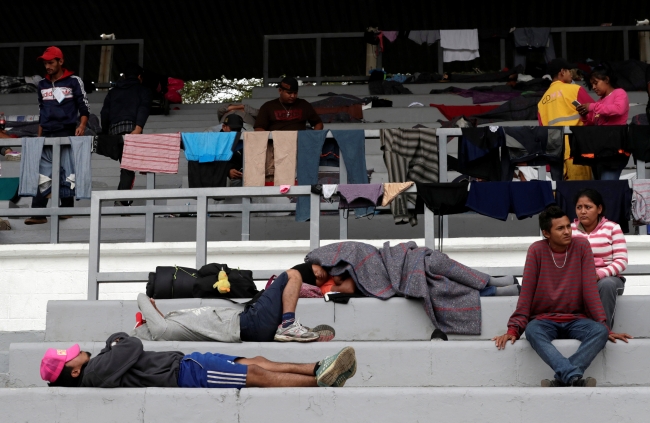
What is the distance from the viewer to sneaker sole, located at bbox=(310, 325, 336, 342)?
6.65m

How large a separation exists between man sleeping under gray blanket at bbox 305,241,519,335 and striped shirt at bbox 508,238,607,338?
0.59 metres

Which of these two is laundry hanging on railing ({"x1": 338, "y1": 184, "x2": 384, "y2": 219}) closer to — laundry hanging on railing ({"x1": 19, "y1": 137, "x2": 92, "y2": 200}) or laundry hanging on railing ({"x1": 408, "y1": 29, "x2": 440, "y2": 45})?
laundry hanging on railing ({"x1": 19, "y1": 137, "x2": 92, "y2": 200})

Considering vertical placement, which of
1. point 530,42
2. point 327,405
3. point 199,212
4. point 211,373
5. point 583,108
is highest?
point 530,42

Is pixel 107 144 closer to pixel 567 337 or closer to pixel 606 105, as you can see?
pixel 606 105

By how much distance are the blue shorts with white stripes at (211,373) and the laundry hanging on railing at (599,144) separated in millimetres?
4495

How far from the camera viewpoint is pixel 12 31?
19.0 metres

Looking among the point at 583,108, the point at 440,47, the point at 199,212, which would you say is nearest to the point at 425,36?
the point at 440,47

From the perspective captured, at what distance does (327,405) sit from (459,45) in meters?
12.0

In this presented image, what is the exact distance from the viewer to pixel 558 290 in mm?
6336

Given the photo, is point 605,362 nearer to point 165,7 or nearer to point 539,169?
point 539,169

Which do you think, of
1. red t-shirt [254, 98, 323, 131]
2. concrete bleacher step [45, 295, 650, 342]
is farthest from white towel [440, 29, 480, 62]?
concrete bleacher step [45, 295, 650, 342]

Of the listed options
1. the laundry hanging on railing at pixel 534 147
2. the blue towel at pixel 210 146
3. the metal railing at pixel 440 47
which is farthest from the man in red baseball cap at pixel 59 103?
the metal railing at pixel 440 47

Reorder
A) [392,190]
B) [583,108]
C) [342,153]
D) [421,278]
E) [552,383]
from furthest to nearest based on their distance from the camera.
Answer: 1. [583,108]
2. [342,153]
3. [392,190]
4. [421,278]
5. [552,383]

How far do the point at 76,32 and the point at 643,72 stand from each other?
387 inches
